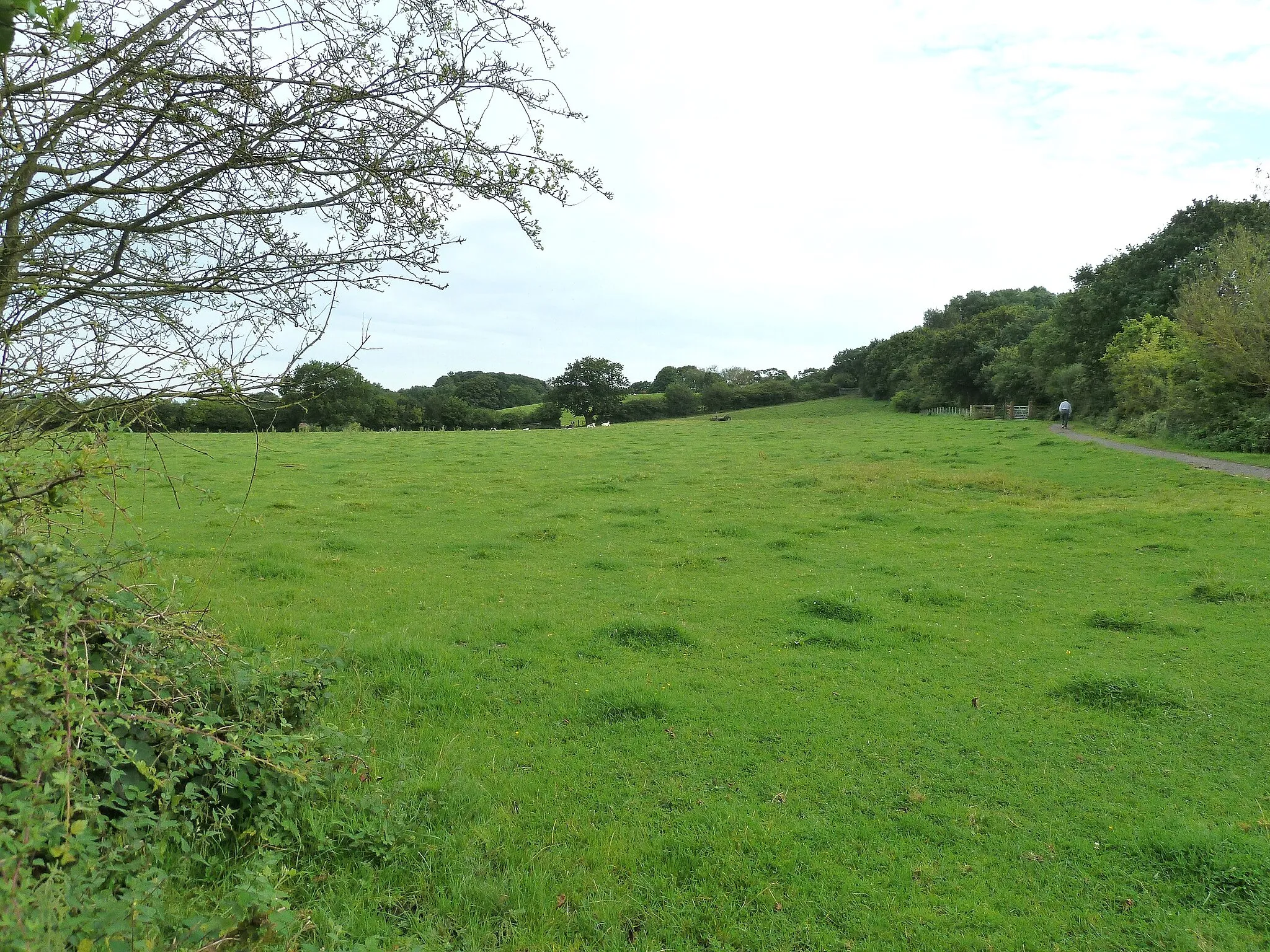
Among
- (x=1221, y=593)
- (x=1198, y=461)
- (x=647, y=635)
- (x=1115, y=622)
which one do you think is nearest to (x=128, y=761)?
(x=647, y=635)

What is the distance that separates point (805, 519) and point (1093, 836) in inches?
471

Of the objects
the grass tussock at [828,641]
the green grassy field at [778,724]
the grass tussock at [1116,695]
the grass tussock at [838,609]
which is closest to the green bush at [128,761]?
the green grassy field at [778,724]

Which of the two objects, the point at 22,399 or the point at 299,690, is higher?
the point at 22,399

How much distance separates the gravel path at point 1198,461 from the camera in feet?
70.6

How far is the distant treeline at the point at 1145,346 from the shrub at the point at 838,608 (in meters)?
24.6

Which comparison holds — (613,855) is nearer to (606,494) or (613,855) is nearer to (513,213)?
(513,213)

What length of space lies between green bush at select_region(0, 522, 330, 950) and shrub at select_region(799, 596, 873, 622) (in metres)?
6.43

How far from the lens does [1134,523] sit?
49.5ft

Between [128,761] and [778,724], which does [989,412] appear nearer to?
[778,724]

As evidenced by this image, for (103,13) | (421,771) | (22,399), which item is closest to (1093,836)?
(421,771)

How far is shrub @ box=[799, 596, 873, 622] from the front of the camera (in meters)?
9.35

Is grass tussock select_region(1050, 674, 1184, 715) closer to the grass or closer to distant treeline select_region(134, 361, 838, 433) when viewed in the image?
distant treeline select_region(134, 361, 838, 433)

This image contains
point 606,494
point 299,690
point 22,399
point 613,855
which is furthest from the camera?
point 606,494

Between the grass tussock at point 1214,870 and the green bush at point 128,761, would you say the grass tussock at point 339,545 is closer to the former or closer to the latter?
the green bush at point 128,761
